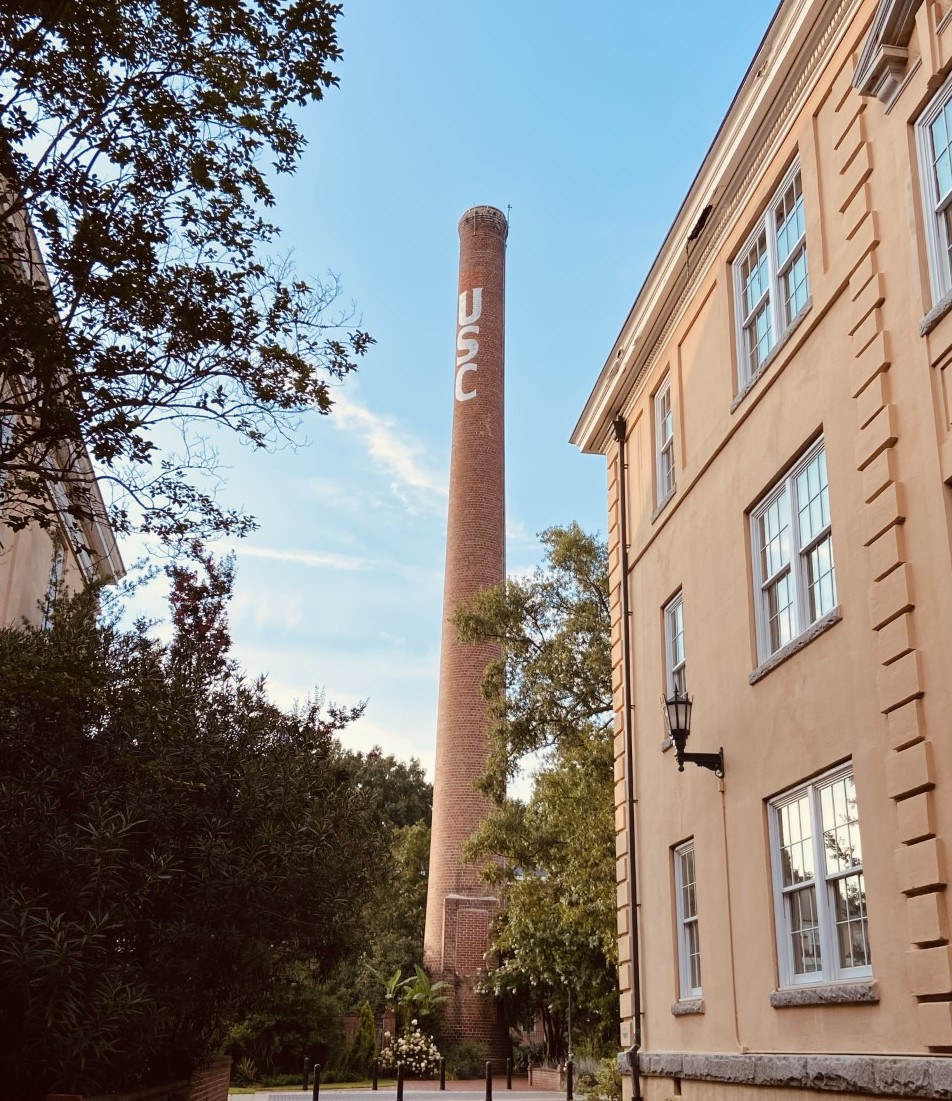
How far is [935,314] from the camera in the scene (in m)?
8.63

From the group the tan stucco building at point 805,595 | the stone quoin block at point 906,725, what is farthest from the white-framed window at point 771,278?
the stone quoin block at point 906,725

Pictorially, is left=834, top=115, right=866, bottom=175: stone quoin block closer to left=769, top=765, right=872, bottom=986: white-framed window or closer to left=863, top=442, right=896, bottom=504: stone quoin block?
left=863, top=442, right=896, bottom=504: stone quoin block

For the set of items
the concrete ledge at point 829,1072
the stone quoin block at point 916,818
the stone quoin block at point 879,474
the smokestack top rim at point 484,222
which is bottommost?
the concrete ledge at point 829,1072

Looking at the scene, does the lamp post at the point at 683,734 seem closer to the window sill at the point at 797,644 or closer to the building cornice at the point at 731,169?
the window sill at the point at 797,644

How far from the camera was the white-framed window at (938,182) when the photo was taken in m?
8.83

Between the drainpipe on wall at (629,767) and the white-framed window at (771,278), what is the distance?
4.55 m

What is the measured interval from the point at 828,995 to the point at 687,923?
4168 mm

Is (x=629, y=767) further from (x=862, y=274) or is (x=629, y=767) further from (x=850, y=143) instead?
(x=850, y=143)

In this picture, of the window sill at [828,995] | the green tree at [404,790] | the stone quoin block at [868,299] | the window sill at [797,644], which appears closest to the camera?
the window sill at [828,995]

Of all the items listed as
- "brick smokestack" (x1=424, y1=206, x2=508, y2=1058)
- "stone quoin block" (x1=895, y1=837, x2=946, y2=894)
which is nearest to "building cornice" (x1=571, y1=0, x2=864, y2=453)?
"stone quoin block" (x1=895, y1=837, x2=946, y2=894)

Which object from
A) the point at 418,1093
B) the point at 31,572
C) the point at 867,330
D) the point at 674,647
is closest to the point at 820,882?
the point at 867,330

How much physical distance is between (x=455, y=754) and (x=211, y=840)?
25.8 meters

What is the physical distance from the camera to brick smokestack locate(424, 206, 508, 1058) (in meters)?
35.8

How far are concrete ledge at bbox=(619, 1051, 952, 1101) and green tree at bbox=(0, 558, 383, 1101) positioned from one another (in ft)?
13.4
